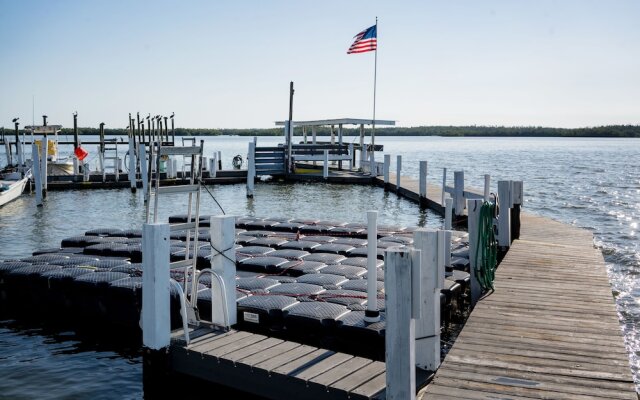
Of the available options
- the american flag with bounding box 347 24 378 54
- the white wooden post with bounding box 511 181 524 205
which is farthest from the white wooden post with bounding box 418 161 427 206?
the american flag with bounding box 347 24 378 54

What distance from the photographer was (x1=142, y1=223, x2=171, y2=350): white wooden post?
229 inches

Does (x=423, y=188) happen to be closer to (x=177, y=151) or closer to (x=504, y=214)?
(x=504, y=214)

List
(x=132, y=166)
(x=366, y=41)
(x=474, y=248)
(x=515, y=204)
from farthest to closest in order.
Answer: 1. (x=366, y=41)
2. (x=132, y=166)
3. (x=515, y=204)
4. (x=474, y=248)

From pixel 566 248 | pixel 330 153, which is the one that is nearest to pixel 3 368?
pixel 566 248

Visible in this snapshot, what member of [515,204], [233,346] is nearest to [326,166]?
[515,204]

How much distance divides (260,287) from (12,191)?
2049 cm

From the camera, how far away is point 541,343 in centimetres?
622

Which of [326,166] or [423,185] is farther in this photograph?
[326,166]

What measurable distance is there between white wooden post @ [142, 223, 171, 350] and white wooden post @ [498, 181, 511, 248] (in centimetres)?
744

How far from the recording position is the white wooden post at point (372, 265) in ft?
21.3

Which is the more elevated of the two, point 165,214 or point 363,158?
point 363,158

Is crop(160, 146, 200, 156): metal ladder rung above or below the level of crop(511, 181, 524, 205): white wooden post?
above

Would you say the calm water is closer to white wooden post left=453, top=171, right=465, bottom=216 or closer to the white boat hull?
the white boat hull

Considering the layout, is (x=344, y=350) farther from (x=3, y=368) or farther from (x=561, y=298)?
(x=3, y=368)
